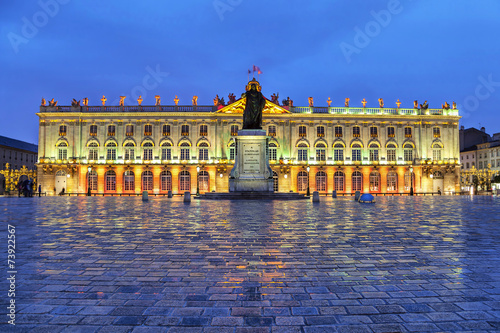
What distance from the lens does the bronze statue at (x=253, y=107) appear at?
26.5m

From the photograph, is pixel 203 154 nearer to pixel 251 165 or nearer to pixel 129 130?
pixel 129 130

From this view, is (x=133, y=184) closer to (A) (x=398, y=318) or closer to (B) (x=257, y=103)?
(B) (x=257, y=103)

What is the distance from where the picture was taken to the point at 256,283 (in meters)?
4.32

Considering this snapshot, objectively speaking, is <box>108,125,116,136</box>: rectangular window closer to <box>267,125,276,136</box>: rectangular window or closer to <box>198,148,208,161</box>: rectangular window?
<box>198,148,208,161</box>: rectangular window

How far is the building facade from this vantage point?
52.2 meters

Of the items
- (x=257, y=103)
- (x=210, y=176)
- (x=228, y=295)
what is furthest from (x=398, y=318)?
(x=210, y=176)

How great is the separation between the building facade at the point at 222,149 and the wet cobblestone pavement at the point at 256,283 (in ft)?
148

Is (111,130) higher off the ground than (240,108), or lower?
lower

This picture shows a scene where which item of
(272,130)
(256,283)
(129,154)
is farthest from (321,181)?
(256,283)

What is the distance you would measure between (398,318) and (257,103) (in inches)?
952

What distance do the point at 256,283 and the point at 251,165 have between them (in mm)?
22321

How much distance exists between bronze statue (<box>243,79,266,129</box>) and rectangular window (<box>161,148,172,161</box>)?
2867 cm

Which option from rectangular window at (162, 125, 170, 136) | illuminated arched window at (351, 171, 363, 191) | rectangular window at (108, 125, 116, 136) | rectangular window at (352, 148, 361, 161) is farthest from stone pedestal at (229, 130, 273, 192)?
rectangular window at (108, 125, 116, 136)

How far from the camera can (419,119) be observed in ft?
178
